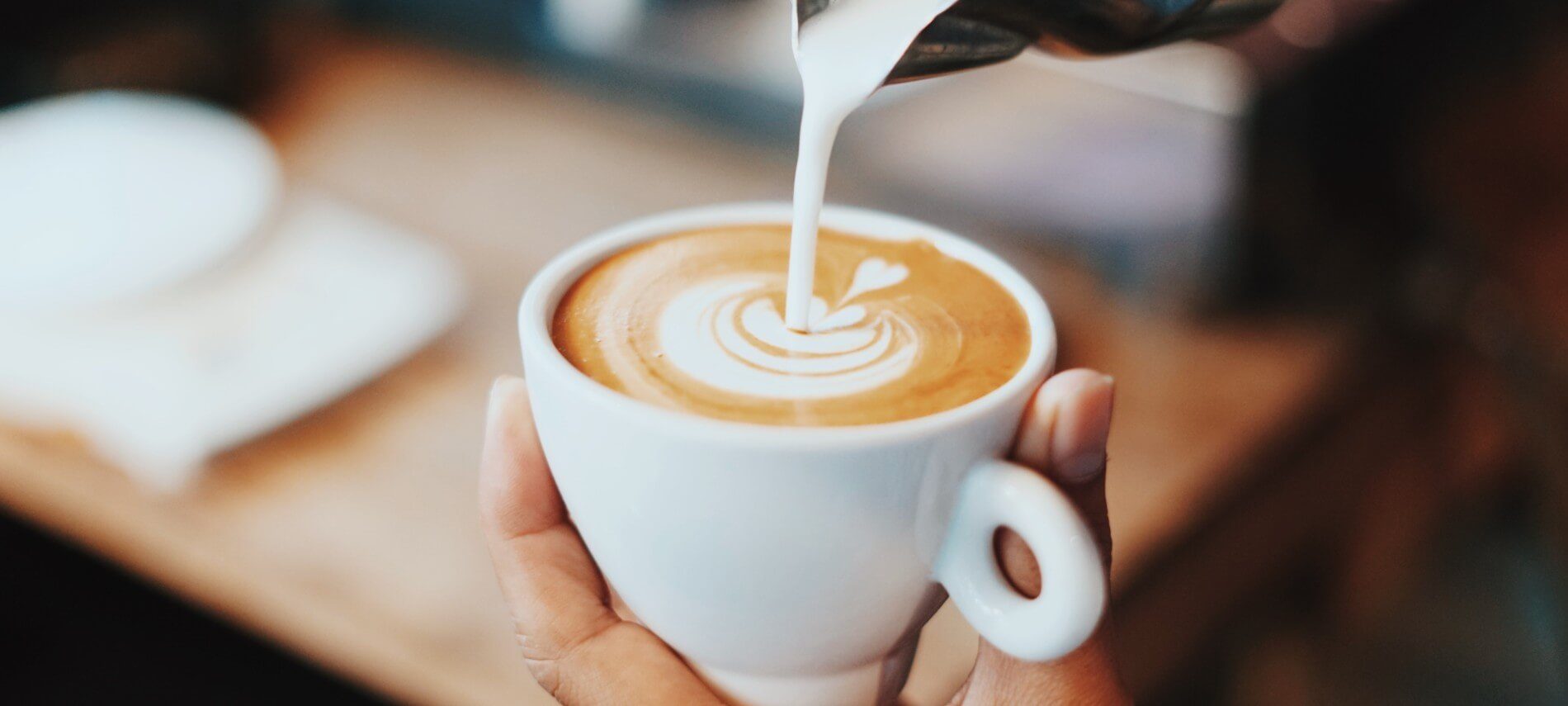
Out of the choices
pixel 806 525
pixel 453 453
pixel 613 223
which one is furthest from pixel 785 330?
pixel 613 223

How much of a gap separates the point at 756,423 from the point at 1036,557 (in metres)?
0.13

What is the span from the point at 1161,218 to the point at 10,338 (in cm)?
121

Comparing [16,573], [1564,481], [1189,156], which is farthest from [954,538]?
[1564,481]

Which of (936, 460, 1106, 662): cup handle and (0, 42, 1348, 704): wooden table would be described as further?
(0, 42, 1348, 704): wooden table

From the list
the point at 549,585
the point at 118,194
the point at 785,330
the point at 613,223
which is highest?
the point at 785,330

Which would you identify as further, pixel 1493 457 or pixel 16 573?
pixel 1493 457

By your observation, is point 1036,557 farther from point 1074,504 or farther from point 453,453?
point 453,453

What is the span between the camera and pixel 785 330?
1.95 feet

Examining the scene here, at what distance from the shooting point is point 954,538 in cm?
52

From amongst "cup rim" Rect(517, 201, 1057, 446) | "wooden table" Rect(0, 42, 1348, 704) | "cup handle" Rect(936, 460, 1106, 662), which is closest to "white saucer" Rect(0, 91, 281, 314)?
"wooden table" Rect(0, 42, 1348, 704)

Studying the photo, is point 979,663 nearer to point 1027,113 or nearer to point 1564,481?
point 1027,113

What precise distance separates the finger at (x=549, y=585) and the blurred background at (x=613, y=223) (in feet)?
1.19

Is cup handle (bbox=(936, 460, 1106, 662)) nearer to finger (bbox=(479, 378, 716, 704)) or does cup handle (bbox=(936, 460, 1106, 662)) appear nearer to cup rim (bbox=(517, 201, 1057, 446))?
cup rim (bbox=(517, 201, 1057, 446))

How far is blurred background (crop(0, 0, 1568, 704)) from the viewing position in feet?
3.64
